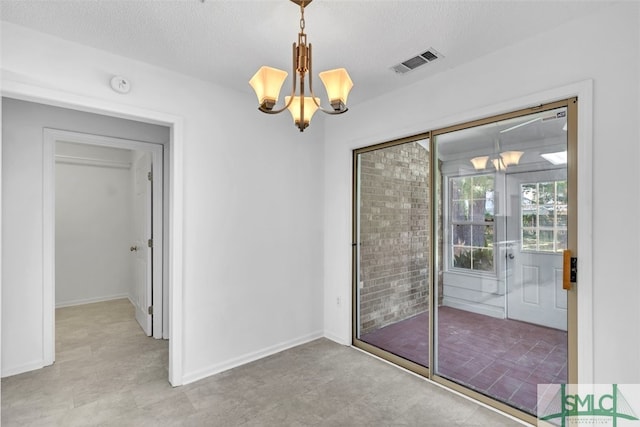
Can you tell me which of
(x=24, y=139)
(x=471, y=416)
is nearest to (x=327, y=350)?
(x=471, y=416)

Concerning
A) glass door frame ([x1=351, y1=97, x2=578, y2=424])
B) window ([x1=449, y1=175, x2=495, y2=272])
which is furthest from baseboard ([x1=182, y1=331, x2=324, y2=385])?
window ([x1=449, y1=175, x2=495, y2=272])

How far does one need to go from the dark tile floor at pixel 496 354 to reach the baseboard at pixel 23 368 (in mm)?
3421

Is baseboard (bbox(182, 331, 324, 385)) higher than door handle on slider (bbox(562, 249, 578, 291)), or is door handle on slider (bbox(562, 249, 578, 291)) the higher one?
door handle on slider (bbox(562, 249, 578, 291))

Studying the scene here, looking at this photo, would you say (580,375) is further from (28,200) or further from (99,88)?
(28,200)

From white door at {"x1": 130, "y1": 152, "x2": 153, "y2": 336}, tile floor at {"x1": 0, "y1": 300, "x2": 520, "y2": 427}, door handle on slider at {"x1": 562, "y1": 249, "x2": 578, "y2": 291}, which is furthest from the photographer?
white door at {"x1": 130, "y1": 152, "x2": 153, "y2": 336}

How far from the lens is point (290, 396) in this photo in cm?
251

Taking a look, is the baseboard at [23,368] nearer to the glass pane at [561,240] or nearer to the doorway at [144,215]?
the doorway at [144,215]

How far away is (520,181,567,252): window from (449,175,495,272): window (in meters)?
0.24

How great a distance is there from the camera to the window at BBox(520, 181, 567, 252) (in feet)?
6.92

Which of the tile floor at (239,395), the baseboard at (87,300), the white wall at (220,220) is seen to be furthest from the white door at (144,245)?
the baseboard at (87,300)

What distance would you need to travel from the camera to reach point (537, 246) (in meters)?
2.24

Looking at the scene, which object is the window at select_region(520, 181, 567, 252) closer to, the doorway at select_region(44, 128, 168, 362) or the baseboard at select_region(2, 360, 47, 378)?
the doorway at select_region(44, 128, 168, 362)

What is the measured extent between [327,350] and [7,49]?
3.54m

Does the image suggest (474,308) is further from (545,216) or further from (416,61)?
(416,61)
